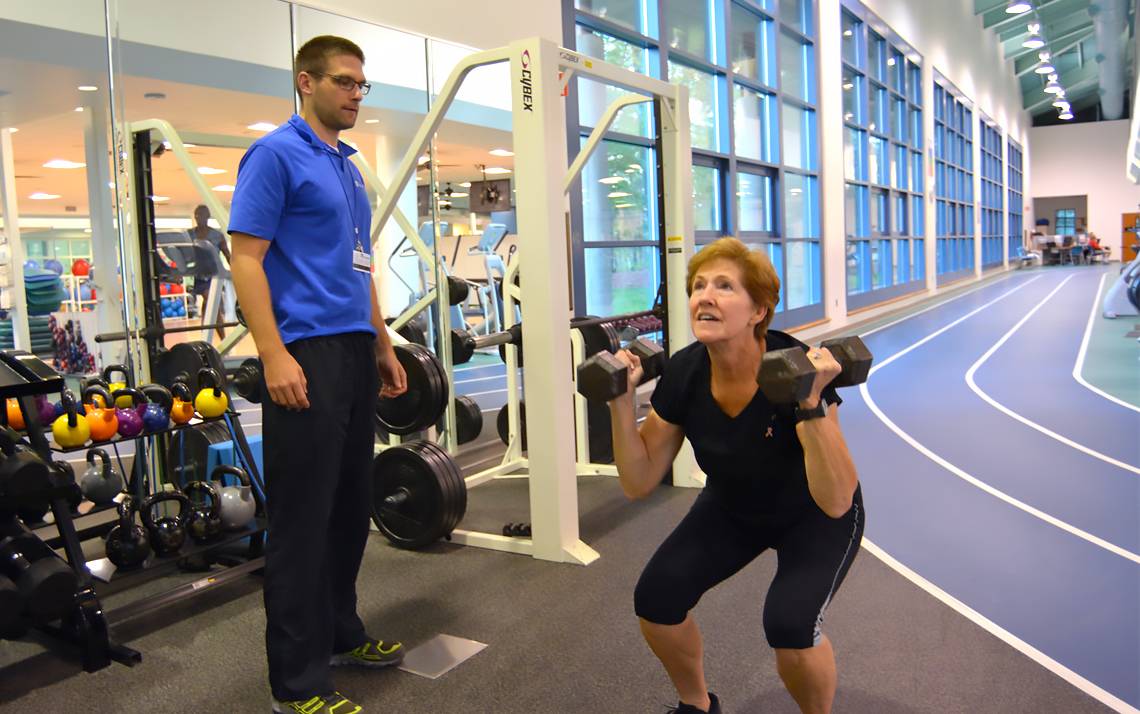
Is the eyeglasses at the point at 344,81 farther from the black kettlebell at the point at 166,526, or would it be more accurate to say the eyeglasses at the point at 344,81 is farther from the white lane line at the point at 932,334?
the white lane line at the point at 932,334

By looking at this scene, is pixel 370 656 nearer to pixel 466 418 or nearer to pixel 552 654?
pixel 552 654

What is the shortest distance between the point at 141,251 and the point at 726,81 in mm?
6338

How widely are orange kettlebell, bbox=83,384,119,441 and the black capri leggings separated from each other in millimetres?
1749

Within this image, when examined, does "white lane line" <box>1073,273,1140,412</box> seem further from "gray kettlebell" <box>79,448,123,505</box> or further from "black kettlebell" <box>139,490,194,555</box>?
"gray kettlebell" <box>79,448,123,505</box>

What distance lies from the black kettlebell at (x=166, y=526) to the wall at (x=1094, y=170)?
31.7 metres

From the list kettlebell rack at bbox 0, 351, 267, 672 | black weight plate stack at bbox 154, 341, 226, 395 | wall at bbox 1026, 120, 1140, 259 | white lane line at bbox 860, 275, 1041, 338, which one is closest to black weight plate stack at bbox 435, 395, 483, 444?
black weight plate stack at bbox 154, 341, 226, 395

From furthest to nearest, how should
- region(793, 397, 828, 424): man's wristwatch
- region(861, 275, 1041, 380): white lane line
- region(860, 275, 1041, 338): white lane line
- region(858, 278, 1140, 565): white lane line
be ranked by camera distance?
region(860, 275, 1041, 338): white lane line, region(861, 275, 1041, 380): white lane line, region(858, 278, 1140, 565): white lane line, region(793, 397, 828, 424): man's wristwatch

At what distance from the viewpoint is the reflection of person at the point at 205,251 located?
4130 mm

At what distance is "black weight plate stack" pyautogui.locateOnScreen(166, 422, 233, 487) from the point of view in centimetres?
369

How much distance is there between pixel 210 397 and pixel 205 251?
1485 mm

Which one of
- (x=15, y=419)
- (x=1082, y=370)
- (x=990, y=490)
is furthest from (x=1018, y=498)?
(x=1082, y=370)

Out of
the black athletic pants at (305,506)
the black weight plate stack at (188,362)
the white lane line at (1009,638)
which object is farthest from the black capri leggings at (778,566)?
the black weight plate stack at (188,362)

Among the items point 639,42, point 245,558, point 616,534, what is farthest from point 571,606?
point 639,42

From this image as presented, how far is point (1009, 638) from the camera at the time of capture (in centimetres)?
241
